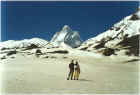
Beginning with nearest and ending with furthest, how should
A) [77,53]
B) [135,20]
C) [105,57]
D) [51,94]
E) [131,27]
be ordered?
[51,94], [105,57], [77,53], [131,27], [135,20]

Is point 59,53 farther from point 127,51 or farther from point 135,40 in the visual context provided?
point 135,40

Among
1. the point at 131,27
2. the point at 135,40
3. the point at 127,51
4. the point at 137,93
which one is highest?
the point at 131,27

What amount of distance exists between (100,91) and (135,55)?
57481mm

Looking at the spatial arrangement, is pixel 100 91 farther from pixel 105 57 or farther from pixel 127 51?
pixel 127 51

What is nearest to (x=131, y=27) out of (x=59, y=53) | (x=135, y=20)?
(x=135, y=20)

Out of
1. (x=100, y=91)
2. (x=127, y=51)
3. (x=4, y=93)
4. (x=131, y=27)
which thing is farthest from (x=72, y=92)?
(x=131, y=27)

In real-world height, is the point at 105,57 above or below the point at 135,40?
below

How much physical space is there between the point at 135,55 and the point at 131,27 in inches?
2039

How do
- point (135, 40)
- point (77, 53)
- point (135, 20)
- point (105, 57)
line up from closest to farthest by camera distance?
1. point (105, 57)
2. point (77, 53)
3. point (135, 40)
4. point (135, 20)

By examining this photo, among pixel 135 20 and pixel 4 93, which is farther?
pixel 135 20

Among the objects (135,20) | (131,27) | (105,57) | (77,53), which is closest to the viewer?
(105,57)

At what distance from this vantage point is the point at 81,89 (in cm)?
1753

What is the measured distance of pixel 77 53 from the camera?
77.4m

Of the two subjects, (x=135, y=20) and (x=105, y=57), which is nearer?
(x=105, y=57)
